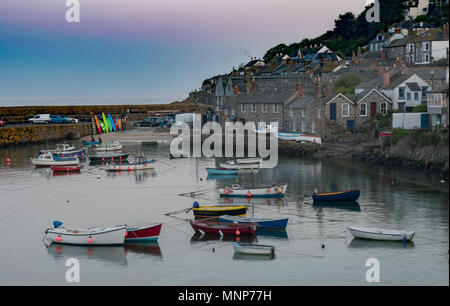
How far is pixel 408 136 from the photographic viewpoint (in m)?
60.8

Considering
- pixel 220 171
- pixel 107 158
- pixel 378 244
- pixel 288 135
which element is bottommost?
pixel 378 244

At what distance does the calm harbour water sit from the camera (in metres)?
31.9

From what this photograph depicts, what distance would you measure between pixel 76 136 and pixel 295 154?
3762 centimetres

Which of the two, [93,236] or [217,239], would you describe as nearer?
[93,236]

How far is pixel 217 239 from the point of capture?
3731 cm

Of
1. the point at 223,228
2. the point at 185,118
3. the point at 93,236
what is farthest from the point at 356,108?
the point at 93,236

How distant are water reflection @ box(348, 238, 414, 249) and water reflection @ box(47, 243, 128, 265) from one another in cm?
1180

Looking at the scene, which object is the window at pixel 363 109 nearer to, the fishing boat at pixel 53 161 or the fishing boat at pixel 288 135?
the fishing boat at pixel 288 135

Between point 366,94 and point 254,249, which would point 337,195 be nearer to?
point 254,249

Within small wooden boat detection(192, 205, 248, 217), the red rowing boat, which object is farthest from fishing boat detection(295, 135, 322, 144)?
small wooden boat detection(192, 205, 248, 217)

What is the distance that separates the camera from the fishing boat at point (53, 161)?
66.4 metres

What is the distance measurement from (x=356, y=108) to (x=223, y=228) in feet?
127

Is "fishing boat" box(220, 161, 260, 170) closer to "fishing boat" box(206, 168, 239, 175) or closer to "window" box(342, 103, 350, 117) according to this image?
"fishing boat" box(206, 168, 239, 175)
